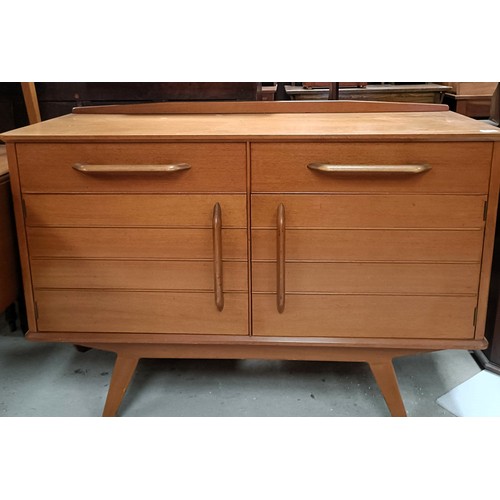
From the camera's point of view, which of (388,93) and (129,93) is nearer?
(129,93)

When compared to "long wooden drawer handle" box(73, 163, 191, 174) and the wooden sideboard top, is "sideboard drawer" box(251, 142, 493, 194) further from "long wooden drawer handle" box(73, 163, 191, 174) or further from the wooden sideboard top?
"long wooden drawer handle" box(73, 163, 191, 174)

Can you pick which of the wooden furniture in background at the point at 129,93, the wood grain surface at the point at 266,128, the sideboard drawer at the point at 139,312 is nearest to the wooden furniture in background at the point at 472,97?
the wooden furniture in background at the point at 129,93

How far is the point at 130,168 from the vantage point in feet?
4.52

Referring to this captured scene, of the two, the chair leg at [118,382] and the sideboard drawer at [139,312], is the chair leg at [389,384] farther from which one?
the chair leg at [118,382]

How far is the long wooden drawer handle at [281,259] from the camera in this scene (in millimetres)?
1392

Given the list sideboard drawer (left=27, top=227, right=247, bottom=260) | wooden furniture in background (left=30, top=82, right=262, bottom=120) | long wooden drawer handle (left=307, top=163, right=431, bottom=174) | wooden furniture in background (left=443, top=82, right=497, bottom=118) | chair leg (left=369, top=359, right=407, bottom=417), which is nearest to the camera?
long wooden drawer handle (left=307, top=163, right=431, bottom=174)

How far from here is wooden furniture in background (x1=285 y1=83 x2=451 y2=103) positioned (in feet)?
11.2

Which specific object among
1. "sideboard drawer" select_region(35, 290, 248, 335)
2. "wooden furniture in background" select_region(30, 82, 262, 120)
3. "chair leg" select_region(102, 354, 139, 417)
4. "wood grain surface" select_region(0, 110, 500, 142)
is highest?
"wooden furniture in background" select_region(30, 82, 262, 120)

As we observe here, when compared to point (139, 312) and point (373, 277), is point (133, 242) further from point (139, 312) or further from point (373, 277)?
point (373, 277)

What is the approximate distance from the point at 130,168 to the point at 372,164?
56cm

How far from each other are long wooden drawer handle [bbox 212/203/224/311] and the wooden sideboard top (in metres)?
0.18

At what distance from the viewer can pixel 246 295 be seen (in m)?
1.47

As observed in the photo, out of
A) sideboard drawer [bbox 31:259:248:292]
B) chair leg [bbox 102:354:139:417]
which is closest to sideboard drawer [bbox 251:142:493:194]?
sideboard drawer [bbox 31:259:248:292]

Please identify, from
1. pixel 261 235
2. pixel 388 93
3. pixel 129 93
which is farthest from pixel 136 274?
pixel 388 93
